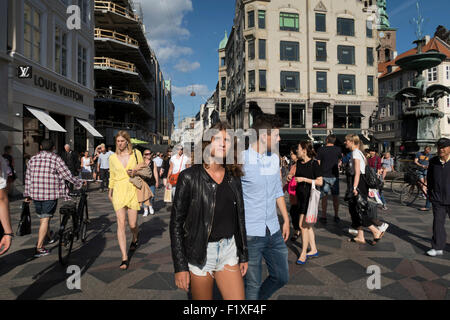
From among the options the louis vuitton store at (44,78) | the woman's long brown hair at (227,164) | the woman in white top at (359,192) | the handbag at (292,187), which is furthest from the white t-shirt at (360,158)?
the louis vuitton store at (44,78)

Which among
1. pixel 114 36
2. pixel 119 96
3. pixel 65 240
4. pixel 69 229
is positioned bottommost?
pixel 65 240

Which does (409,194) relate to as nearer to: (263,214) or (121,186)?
(263,214)

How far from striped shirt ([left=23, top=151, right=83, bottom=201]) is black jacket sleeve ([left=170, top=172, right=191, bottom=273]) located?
3466mm

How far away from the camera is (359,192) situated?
17.3ft

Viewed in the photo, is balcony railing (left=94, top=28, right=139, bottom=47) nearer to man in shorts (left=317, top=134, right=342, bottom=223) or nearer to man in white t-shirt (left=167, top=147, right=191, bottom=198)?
man in white t-shirt (left=167, top=147, right=191, bottom=198)

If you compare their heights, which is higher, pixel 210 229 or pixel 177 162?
pixel 177 162

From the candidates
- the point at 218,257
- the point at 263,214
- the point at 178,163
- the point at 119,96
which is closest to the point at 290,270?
the point at 263,214

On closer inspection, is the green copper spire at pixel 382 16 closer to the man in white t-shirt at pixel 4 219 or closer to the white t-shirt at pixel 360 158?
the white t-shirt at pixel 360 158

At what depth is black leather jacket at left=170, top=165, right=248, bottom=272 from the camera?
206 cm

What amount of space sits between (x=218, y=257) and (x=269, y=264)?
656mm

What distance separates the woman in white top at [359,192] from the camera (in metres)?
5.19

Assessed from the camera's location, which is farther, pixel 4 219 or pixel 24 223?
pixel 24 223

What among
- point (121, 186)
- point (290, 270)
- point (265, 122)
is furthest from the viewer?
point (121, 186)

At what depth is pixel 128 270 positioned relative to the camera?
161 inches
